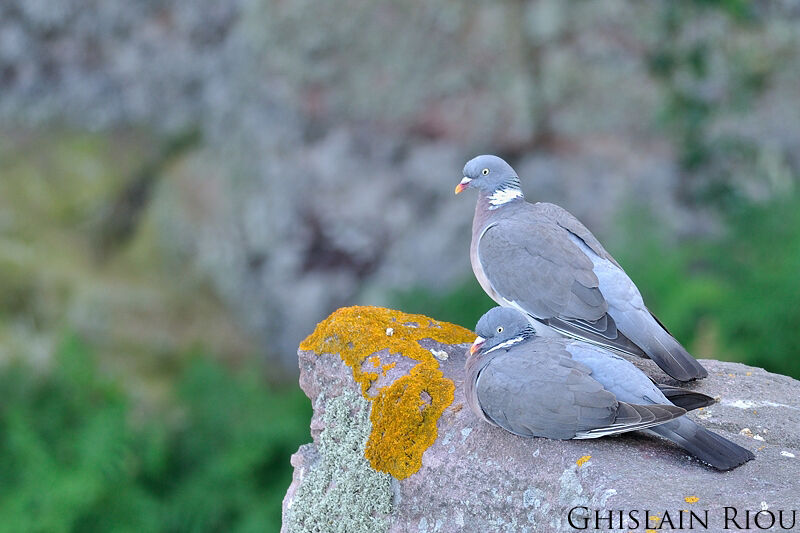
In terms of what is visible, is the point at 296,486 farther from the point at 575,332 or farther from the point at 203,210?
the point at 203,210

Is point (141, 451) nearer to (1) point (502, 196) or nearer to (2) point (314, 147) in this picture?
(2) point (314, 147)

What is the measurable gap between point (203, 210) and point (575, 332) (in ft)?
18.9

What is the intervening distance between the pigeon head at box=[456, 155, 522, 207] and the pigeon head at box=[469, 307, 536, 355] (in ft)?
2.64

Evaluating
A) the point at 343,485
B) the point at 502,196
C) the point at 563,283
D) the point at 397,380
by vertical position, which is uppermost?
the point at 502,196

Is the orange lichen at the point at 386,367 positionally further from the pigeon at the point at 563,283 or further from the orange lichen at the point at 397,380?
the pigeon at the point at 563,283

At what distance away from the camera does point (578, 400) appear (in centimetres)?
308

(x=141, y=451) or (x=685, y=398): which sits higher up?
(x=141, y=451)

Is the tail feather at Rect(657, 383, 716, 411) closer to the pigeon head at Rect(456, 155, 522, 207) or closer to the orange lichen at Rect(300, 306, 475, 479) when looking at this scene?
the orange lichen at Rect(300, 306, 475, 479)

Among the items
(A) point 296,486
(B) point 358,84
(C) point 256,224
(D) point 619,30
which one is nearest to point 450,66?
(B) point 358,84

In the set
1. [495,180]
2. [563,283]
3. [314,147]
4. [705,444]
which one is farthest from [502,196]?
[314,147]

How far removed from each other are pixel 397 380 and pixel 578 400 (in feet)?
2.73

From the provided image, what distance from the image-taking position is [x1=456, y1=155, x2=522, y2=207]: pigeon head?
4074 mm

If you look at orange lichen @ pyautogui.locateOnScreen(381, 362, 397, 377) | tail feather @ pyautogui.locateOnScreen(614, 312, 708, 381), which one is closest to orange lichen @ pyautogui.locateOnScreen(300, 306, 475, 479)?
orange lichen @ pyautogui.locateOnScreen(381, 362, 397, 377)

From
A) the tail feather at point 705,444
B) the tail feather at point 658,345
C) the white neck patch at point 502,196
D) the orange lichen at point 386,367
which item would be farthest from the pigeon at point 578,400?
the white neck patch at point 502,196
